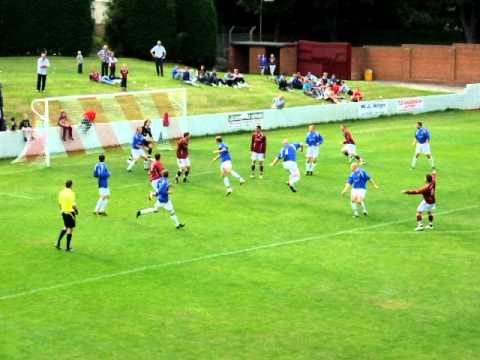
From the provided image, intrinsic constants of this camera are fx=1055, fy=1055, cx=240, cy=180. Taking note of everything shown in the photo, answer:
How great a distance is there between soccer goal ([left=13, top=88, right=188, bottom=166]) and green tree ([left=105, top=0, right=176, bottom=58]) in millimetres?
17932

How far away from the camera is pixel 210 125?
54531 millimetres

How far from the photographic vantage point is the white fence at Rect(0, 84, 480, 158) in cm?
4729

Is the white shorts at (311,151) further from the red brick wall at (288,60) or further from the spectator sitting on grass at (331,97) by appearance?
the red brick wall at (288,60)

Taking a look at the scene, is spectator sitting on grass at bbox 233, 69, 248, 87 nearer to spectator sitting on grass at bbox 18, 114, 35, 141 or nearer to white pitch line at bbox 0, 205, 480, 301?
spectator sitting on grass at bbox 18, 114, 35, 141

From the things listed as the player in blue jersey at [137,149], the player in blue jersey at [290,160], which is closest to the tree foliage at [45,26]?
the player in blue jersey at [137,149]

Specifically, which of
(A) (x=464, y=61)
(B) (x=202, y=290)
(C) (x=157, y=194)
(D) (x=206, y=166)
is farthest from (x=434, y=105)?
(B) (x=202, y=290)

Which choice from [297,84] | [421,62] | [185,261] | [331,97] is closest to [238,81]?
[297,84]

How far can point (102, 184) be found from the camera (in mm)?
33531

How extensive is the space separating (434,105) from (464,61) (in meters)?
17.2

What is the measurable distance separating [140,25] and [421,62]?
75.9 ft

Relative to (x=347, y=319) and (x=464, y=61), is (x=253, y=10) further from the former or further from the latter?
(x=347, y=319)

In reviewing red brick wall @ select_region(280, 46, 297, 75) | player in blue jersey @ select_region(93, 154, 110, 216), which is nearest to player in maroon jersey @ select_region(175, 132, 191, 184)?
player in blue jersey @ select_region(93, 154, 110, 216)

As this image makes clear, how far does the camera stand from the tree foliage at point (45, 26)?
69.6 meters

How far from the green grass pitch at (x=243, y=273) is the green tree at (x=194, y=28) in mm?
36399
